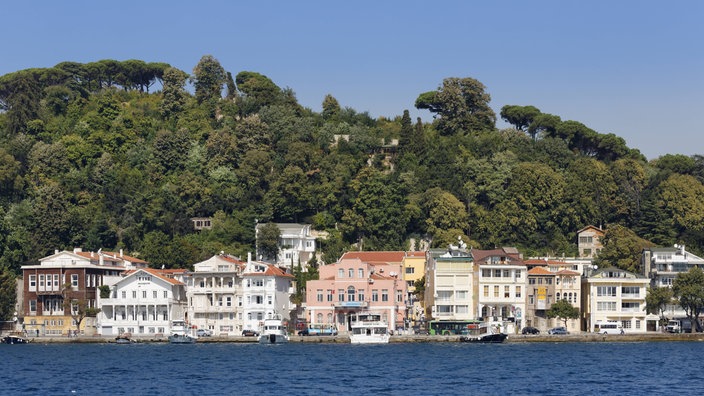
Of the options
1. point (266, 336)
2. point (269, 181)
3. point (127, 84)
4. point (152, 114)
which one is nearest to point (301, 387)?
point (266, 336)

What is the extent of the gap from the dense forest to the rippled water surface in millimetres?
20483

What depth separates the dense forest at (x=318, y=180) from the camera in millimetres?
116562

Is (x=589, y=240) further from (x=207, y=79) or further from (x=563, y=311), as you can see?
(x=207, y=79)

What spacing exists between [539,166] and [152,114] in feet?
151

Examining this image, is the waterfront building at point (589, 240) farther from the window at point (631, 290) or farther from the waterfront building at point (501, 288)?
the waterfront building at point (501, 288)

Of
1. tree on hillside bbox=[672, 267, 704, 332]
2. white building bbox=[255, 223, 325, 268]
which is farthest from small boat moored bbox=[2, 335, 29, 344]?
tree on hillside bbox=[672, 267, 704, 332]

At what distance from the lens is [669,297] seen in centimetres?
10369

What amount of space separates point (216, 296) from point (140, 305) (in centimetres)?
603

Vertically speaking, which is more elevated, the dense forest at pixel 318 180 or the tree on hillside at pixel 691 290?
the dense forest at pixel 318 180

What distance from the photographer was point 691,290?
330ft

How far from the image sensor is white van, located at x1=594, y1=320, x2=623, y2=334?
341ft

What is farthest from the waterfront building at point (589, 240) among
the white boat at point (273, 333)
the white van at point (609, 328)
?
the white boat at point (273, 333)

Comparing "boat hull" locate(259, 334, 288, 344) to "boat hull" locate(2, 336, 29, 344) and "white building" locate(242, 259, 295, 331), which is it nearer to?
"white building" locate(242, 259, 295, 331)

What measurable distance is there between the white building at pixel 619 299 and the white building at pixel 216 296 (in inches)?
1106
